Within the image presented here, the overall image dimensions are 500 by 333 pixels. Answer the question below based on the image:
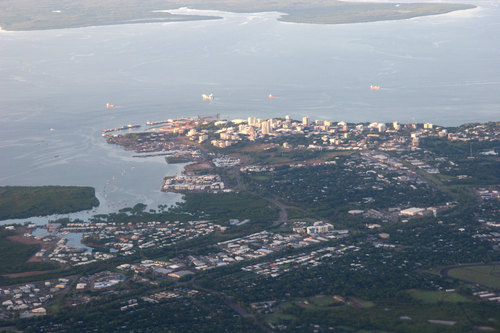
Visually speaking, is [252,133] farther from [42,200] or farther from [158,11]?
[158,11]

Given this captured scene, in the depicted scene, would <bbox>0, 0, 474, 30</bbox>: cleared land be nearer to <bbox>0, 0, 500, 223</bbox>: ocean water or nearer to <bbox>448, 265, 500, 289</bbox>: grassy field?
<bbox>0, 0, 500, 223</bbox>: ocean water

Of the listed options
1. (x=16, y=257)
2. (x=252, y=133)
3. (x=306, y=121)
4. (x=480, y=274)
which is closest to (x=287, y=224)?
(x=480, y=274)

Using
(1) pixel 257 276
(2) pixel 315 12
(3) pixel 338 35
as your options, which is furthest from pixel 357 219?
(2) pixel 315 12

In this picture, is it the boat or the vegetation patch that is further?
the boat

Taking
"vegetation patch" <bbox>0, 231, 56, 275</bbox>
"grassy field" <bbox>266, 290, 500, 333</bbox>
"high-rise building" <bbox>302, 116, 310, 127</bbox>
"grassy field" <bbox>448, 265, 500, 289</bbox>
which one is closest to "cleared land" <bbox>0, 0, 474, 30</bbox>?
"high-rise building" <bbox>302, 116, 310, 127</bbox>

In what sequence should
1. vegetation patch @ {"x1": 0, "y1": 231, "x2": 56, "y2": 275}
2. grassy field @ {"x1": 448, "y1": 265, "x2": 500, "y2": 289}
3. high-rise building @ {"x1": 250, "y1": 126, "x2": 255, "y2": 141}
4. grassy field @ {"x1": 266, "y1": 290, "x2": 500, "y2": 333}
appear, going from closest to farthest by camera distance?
grassy field @ {"x1": 266, "y1": 290, "x2": 500, "y2": 333} < grassy field @ {"x1": 448, "y1": 265, "x2": 500, "y2": 289} < vegetation patch @ {"x1": 0, "y1": 231, "x2": 56, "y2": 275} < high-rise building @ {"x1": 250, "y1": 126, "x2": 255, "y2": 141}

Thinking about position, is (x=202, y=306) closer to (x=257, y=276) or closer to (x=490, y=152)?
(x=257, y=276)

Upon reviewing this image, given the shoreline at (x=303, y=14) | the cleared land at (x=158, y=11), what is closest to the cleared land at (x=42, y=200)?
the shoreline at (x=303, y=14)
